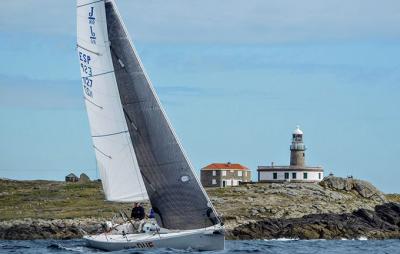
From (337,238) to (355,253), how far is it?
79.5 ft

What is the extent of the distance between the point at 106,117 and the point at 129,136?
126 centimetres

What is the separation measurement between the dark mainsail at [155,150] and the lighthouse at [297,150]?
229ft

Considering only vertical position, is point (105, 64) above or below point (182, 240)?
above

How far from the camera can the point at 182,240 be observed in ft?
134

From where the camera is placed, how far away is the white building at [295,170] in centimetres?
10881

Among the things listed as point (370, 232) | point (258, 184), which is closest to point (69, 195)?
point (258, 184)

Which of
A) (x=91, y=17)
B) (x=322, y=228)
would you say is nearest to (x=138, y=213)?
(x=91, y=17)

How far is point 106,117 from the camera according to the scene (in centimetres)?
4272

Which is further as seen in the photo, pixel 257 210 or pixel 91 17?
pixel 257 210

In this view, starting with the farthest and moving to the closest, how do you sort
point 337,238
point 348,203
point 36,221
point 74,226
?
point 348,203
point 36,221
point 74,226
point 337,238

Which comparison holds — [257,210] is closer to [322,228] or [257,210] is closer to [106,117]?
[322,228]

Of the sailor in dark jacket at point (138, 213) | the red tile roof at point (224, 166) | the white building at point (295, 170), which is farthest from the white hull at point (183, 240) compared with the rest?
the red tile roof at point (224, 166)

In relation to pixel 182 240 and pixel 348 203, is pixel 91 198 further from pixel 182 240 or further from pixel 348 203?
pixel 182 240

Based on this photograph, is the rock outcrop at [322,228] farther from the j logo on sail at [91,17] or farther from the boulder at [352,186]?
the j logo on sail at [91,17]
